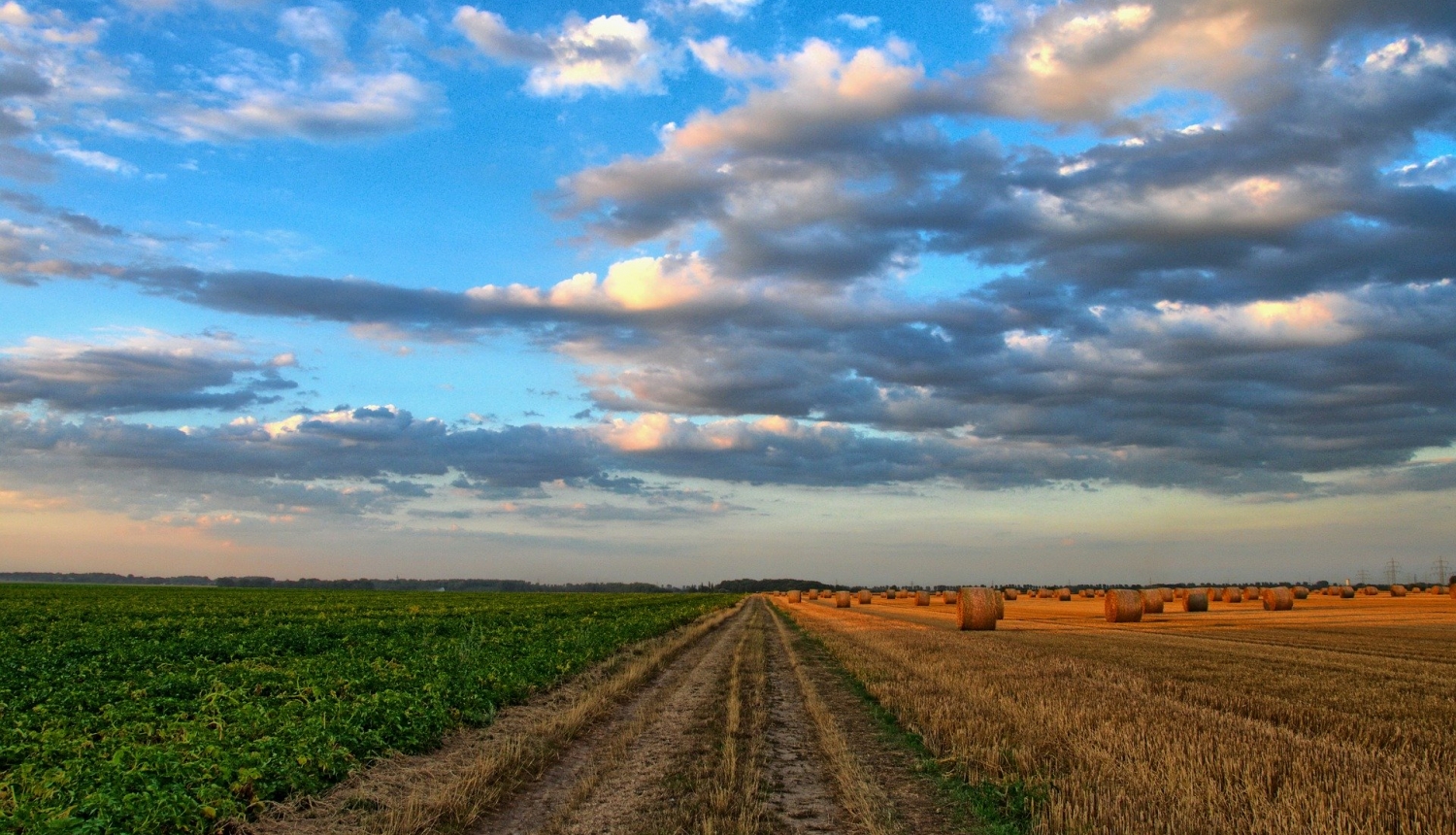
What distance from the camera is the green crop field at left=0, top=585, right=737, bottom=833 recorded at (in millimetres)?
7953

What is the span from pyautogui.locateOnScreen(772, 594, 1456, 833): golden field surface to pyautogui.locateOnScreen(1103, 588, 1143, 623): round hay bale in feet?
72.2

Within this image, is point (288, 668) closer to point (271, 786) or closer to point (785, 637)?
point (271, 786)

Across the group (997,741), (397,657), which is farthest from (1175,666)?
(397,657)

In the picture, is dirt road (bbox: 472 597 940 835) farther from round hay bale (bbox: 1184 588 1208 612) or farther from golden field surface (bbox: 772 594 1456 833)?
round hay bale (bbox: 1184 588 1208 612)

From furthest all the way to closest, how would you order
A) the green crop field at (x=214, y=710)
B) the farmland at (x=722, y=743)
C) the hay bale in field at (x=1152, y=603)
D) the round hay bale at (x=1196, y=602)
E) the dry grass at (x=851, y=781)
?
the round hay bale at (x=1196, y=602) < the hay bale in field at (x=1152, y=603) < the dry grass at (x=851, y=781) < the farmland at (x=722, y=743) < the green crop field at (x=214, y=710)

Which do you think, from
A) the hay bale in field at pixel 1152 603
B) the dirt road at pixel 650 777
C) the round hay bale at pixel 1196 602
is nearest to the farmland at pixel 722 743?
the dirt road at pixel 650 777

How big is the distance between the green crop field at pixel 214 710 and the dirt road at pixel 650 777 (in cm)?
54

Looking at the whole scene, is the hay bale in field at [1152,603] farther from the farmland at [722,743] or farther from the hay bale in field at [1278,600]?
the farmland at [722,743]

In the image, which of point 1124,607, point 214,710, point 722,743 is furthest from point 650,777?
point 1124,607

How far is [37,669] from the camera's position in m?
17.2

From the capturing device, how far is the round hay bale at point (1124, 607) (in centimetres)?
4700

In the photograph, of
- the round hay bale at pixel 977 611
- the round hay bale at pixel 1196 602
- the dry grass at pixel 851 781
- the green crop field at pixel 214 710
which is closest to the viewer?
the green crop field at pixel 214 710

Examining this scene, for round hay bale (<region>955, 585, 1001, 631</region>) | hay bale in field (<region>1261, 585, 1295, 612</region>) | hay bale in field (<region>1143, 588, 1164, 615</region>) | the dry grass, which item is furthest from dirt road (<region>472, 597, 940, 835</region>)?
hay bale in field (<region>1261, 585, 1295, 612</region>)

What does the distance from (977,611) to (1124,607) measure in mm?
13066
